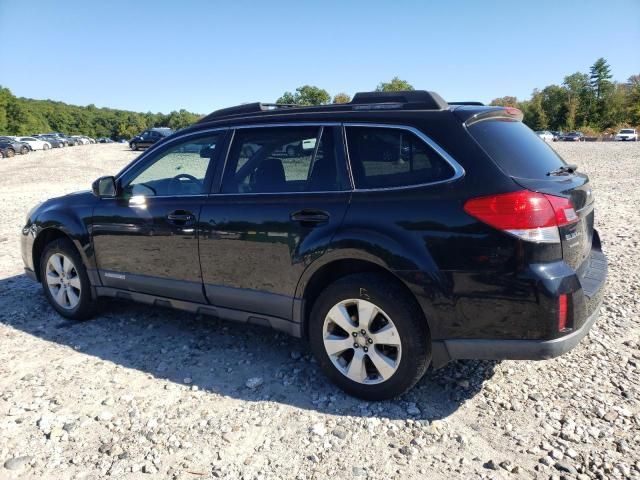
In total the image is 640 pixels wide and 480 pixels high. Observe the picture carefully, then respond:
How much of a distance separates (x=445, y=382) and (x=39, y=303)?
4.33m

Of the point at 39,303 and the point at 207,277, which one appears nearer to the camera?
the point at 207,277

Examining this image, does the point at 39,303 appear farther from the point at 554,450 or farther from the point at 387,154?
the point at 554,450

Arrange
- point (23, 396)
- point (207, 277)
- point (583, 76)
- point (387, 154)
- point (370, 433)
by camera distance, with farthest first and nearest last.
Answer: point (583, 76) → point (207, 277) → point (23, 396) → point (387, 154) → point (370, 433)

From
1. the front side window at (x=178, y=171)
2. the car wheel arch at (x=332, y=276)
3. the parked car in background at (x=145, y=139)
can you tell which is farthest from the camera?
the parked car in background at (x=145, y=139)

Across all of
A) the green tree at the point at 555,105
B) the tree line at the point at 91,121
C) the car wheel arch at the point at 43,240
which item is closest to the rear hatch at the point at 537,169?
the car wheel arch at the point at 43,240

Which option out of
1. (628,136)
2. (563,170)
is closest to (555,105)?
(628,136)

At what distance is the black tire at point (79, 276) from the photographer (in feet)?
15.1

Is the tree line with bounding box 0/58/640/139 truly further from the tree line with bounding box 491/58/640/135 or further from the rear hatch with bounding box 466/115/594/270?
the rear hatch with bounding box 466/115/594/270

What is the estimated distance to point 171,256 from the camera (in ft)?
12.9

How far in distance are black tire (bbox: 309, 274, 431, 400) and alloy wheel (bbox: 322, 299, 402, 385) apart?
0.03 m

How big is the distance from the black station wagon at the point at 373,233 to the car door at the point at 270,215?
0.01 metres

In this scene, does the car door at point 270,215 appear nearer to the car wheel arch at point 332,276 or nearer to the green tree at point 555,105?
the car wheel arch at point 332,276

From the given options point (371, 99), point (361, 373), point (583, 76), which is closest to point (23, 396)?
point (361, 373)

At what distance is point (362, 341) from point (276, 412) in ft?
2.37
